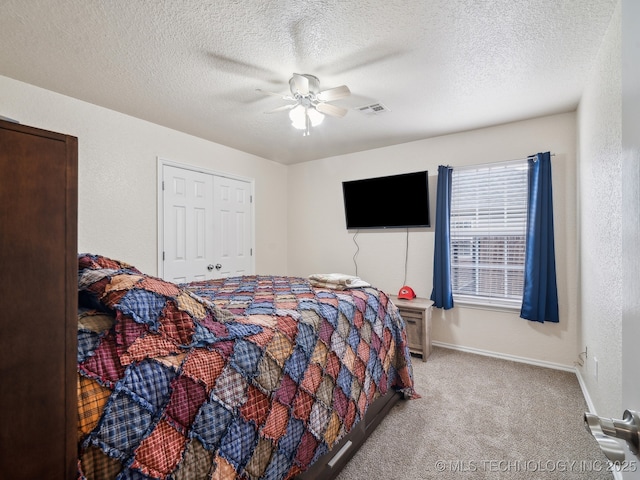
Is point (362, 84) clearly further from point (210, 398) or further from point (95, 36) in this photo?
point (210, 398)

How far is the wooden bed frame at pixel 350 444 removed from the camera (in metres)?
1.57

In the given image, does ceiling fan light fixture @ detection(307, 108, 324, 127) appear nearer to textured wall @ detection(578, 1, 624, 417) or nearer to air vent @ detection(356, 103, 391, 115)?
air vent @ detection(356, 103, 391, 115)

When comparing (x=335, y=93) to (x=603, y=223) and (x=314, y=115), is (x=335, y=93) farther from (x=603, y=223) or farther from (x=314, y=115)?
(x=603, y=223)

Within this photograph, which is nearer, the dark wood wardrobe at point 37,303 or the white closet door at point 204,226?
the dark wood wardrobe at point 37,303

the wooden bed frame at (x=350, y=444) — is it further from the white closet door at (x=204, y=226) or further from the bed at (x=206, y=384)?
the white closet door at (x=204, y=226)

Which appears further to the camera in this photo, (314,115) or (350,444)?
(314,115)

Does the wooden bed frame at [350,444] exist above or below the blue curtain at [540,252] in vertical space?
below

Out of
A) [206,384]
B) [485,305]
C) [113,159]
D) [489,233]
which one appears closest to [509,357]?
[485,305]

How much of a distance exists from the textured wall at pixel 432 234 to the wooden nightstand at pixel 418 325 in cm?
47

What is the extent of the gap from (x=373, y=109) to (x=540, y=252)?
7.13 ft

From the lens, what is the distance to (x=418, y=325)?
134 inches

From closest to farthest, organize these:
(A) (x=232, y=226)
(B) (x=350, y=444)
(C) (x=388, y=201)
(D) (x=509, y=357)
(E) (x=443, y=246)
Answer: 1. (B) (x=350, y=444)
2. (D) (x=509, y=357)
3. (E) (x=443, y=246)
4. (C) (x=388, y=201)
5. (A) (x=232, y=226)

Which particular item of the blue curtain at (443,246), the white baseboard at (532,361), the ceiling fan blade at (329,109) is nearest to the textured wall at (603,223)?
the white baseboard at (532,361)

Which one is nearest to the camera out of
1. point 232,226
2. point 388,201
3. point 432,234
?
point 432,234
